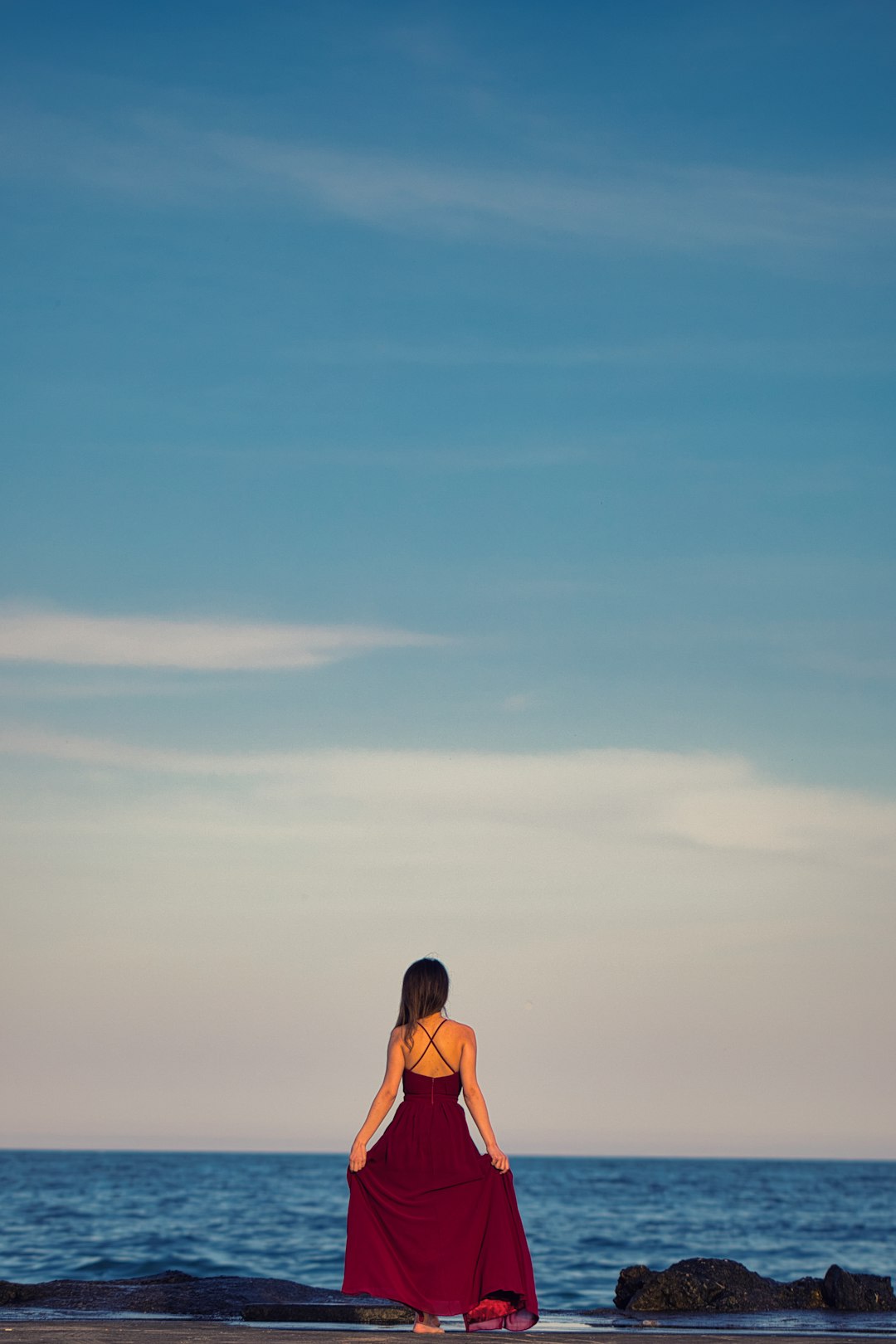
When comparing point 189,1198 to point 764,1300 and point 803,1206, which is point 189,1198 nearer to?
point 803,1206

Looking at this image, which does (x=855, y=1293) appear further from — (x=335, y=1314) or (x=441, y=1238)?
(x=441, y=1238)

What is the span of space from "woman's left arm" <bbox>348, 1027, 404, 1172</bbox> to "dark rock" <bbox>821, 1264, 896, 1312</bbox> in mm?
5010

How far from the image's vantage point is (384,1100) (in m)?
8.93

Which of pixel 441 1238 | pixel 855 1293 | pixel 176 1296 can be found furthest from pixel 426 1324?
pixel 855 1293

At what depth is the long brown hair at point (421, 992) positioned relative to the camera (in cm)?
891

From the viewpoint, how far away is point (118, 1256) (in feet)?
92.1

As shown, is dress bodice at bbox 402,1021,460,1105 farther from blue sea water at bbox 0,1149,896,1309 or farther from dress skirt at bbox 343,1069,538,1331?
blue sea water at bbox 0,1149,896,1309

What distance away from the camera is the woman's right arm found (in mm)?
8867

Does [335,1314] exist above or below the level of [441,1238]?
below

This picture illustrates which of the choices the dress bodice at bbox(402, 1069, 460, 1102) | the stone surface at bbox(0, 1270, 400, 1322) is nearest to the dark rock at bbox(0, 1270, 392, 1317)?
the stone surface at bbox(0, 1270, 400, 1322)

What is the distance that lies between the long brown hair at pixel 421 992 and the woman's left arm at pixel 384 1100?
0.29 ft

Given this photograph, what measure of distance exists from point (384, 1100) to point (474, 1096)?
1.75ft

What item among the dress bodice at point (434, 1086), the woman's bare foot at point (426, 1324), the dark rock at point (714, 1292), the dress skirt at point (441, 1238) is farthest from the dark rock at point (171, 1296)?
the dress bodice at point (434, 1086)

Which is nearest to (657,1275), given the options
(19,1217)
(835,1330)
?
(835,1330)
